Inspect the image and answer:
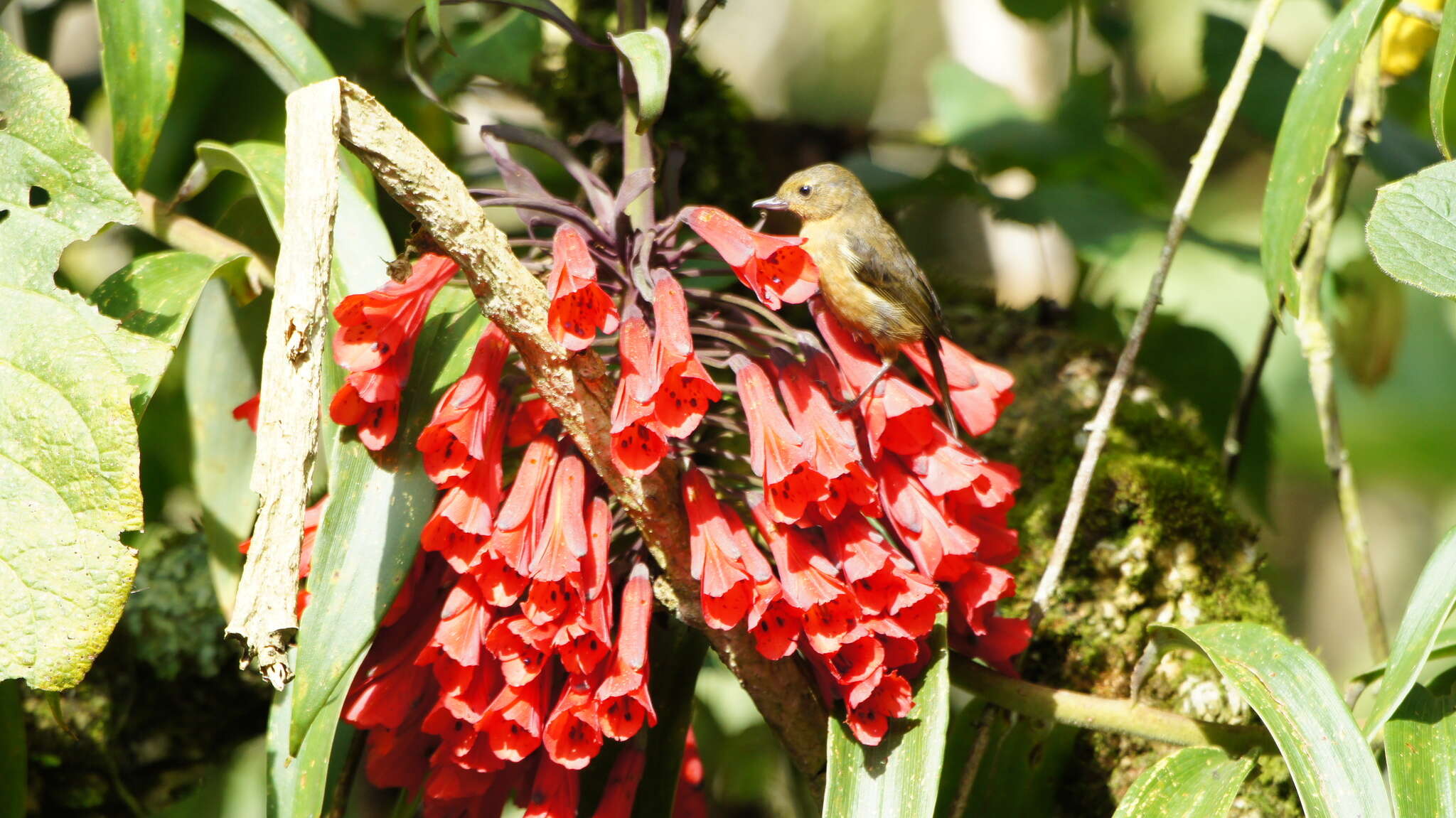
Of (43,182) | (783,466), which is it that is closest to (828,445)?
(783,466)

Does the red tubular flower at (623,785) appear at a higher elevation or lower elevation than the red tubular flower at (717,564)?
lower

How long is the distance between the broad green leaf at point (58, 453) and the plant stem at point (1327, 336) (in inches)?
49.4

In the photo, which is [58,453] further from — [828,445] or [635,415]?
[828,445]

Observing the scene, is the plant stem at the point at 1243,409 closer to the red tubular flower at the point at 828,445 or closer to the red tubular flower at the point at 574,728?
the red tubular flower at the point at 828,445

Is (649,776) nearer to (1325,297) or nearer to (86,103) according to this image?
(1325,297)

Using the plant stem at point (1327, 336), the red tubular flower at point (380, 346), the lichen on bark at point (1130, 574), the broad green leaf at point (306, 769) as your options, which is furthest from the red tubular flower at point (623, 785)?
the plant stem at point (1327, 336)

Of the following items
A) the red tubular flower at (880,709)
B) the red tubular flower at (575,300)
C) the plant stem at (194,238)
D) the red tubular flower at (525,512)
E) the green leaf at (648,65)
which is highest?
the green leaf at (648,65)

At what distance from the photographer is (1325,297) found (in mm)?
2090

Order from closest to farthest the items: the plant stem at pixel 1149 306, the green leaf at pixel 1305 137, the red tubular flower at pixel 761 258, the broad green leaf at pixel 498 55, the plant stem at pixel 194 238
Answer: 1. the red tubular flower at pixel 761 258
2. the green leaf at pixel 1305 137
3. the plant stem at pixel 1149 306
4. the plant stem at pixel 194 238
5. the broad green leaf at pixel 498 55

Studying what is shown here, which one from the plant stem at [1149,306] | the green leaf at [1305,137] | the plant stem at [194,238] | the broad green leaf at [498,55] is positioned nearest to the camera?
the green leaf at [1305,137]

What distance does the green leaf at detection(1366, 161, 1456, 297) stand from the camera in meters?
0.95

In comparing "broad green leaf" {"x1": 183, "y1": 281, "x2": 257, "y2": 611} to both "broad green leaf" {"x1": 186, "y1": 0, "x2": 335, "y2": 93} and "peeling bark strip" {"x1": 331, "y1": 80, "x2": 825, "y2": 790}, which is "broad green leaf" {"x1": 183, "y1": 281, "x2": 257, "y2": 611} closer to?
"broad green leaf" {"x1": 186, "y1": 0, "x2": 335, "y2": 93}

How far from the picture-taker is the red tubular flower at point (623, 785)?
3.81 ft

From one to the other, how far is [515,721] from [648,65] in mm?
577
